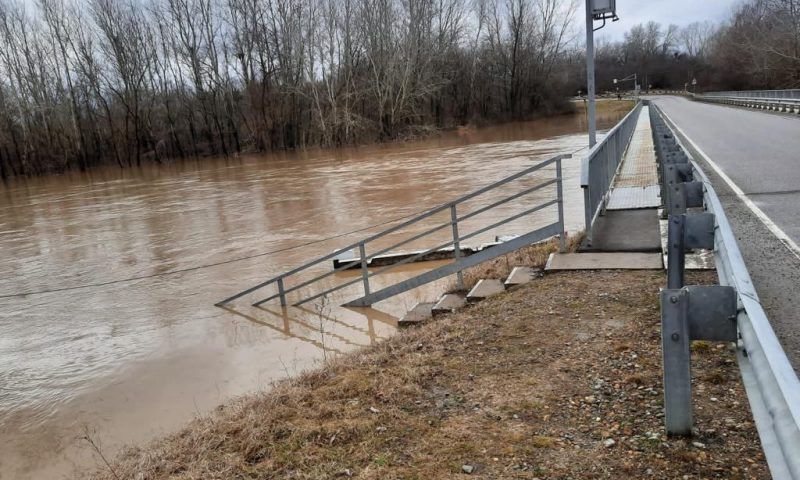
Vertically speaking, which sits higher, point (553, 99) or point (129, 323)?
point (553, 99)

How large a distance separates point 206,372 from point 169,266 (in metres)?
6.96

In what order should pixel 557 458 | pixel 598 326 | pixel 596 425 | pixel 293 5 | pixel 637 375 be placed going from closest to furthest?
1. pixel 557 458
2. pixel 596 425
3. pixel 637 375
4. pixel 598 326
5. pixel 293 5

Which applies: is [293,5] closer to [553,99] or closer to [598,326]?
[553,99]

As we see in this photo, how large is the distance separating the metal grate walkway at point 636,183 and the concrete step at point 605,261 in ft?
7.30

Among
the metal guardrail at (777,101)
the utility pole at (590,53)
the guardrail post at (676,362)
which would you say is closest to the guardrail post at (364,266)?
the utility pole at (590,53)

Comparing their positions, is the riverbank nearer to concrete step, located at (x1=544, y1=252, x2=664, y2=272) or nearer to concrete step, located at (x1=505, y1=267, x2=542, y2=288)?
concrete step, located at (x1=544, y1=252, x2=664, y2=272)

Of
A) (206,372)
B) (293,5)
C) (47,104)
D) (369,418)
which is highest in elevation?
(293,5)

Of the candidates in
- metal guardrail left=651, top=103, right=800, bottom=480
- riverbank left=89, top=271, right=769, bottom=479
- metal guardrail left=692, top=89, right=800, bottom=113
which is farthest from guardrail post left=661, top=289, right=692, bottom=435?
metal guardrail left=692, top=89, right=800, bottom=113

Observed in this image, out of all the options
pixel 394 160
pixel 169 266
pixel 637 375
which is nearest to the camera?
pixel 637 375

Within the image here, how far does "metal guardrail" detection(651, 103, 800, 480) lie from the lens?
181cm

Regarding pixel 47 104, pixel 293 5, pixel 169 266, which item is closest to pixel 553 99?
pixel 293 5

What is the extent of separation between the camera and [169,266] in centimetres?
1427

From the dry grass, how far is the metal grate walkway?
4.08 feet

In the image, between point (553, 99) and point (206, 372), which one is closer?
point (206, 372)
